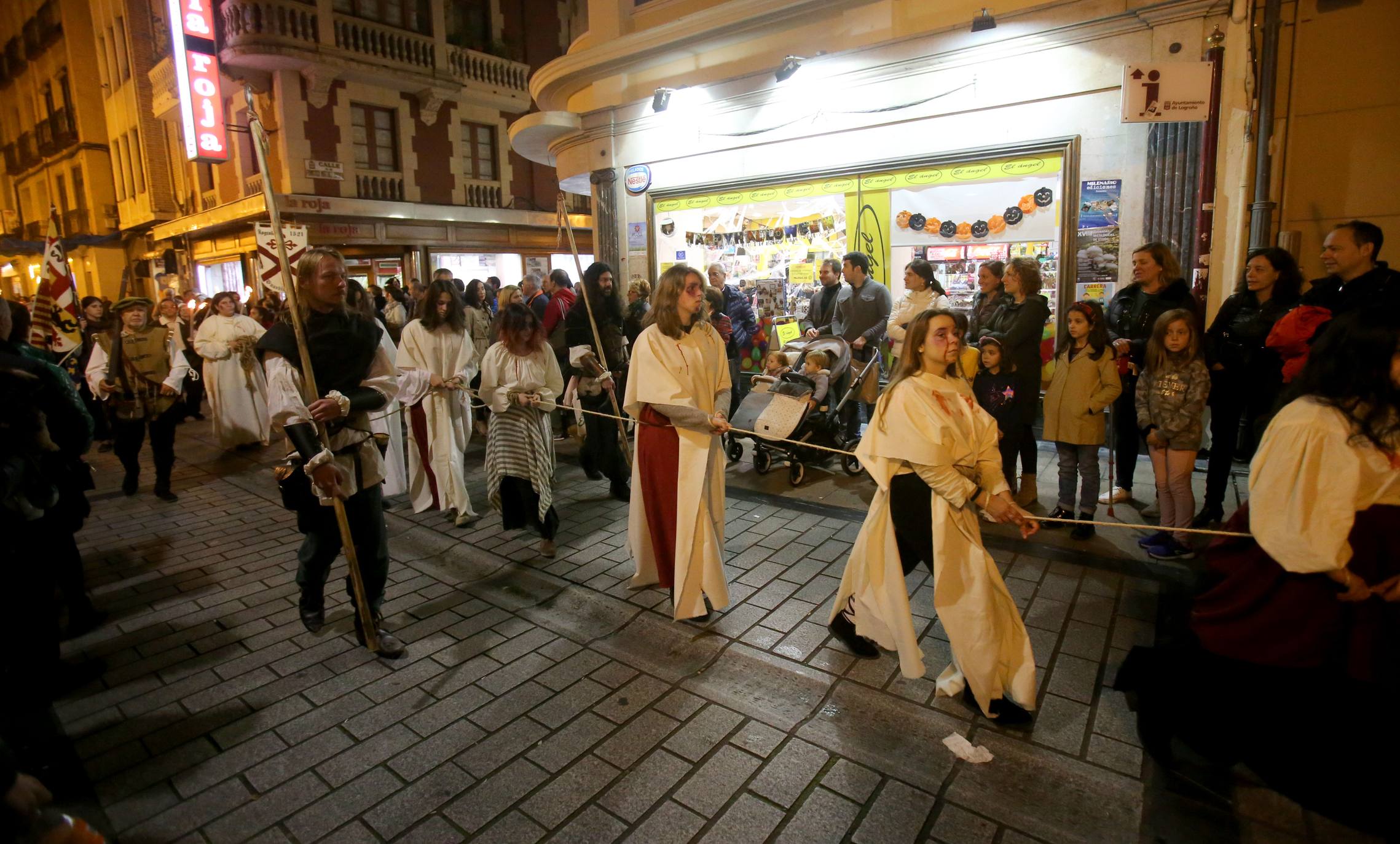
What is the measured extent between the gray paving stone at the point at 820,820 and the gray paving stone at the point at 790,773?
0.22 feet

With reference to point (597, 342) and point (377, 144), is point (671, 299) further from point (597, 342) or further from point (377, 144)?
point (377, 144)

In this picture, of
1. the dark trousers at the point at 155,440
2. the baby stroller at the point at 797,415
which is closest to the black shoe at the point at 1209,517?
the baby stroller at the point at 797,415

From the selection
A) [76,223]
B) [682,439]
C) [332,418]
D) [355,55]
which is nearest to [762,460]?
[682,439]

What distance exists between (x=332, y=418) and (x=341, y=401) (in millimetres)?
116

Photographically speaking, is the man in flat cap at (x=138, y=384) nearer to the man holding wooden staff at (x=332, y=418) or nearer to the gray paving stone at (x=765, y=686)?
the man holding wooden staff at (x=332, y=418)

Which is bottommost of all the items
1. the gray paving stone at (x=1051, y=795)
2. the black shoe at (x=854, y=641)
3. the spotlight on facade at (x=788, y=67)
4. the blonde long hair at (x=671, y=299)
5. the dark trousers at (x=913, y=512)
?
the gray paving stone at (x=1051, y=795)

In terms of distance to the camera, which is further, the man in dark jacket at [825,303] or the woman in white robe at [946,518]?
the man in dark jacket at [825,303]

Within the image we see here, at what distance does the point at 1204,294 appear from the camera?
22.7 feet

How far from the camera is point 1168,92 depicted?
625cm

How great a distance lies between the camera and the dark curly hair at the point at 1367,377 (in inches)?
95.3

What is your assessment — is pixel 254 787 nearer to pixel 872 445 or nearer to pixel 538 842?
pixel 538 842

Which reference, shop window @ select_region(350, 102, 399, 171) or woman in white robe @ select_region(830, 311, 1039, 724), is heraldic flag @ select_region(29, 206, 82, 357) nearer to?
woman in white robe @ select_region(830, 311, 1039, 724)

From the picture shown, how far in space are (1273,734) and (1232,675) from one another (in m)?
0.23

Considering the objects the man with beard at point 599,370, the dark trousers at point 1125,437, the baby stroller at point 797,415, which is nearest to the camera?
the dark trousers at point 1125,437
